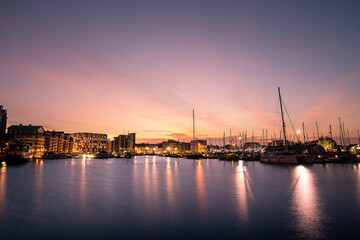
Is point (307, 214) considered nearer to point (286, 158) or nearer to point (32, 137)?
point (286, 158)

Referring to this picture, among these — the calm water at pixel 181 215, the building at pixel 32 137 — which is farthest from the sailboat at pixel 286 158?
the building at pixel 32 137

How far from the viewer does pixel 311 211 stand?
1526 centimetres

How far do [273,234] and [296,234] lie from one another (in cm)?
121

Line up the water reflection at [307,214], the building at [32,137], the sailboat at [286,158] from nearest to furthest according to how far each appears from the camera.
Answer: the water reflection at [307,214]
the sailboat at [286,158]
the building at [32,137]

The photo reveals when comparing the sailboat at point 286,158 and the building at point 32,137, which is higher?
the building at point 32,137

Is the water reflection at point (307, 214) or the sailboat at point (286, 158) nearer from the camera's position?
the water reflection at point (307, 214)

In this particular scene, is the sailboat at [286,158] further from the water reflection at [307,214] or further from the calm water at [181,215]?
the water reflection at [307,214]

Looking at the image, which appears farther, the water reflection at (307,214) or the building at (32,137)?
the building at (32,137)

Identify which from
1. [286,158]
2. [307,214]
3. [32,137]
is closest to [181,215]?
[307,214]

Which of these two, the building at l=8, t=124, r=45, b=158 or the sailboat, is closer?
the sailboat

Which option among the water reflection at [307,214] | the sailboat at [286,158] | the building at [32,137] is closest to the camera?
the water reflection at [307,214]

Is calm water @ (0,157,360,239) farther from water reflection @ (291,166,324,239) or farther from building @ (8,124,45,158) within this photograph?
building @ (8,124,45,158)

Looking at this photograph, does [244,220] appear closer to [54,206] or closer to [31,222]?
[31,222]

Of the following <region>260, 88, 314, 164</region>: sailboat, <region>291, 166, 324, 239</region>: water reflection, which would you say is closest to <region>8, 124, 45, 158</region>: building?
<region>260, 88, 314, 164</region>: sailboat
